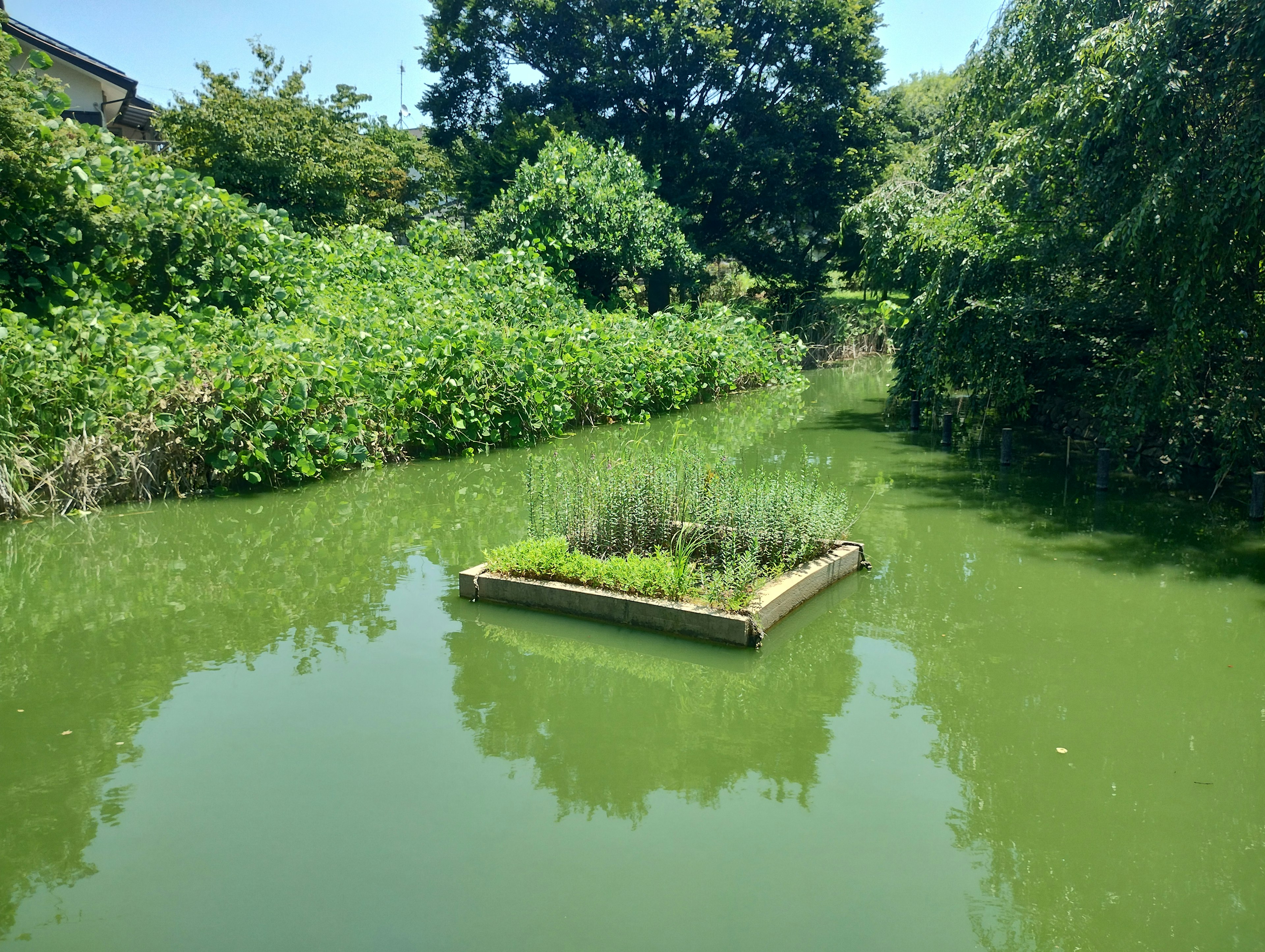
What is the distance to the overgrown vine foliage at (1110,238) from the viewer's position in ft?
33.7

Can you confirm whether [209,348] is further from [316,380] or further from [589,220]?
[589,220]

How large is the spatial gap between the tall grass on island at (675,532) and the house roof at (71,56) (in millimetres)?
24748

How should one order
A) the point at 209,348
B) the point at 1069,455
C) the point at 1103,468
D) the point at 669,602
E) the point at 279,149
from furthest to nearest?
the point at 279,149 < the point at 1069,455 < the point at 1103,468 < the point at 209,348 < the point at 669,602

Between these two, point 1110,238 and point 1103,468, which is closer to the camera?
point 1110,238

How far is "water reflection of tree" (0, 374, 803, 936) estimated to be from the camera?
16.5ft

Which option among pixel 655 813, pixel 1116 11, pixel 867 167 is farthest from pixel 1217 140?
pixel 867 167

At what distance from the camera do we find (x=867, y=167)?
3209cm

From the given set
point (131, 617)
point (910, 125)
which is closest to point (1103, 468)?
point (131, 617)

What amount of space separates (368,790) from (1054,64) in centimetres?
1393

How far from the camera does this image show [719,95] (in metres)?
32.1

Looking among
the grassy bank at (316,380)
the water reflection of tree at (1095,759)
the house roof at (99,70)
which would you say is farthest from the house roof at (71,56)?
the water reflection of tree at (1095,759)

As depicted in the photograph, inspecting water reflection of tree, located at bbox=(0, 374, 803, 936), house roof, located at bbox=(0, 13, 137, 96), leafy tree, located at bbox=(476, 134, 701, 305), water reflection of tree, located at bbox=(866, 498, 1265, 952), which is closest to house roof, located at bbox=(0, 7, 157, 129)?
house roof, located at bbox=(0, 13, 137, 96)

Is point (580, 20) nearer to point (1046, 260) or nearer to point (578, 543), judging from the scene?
point (1046, 260)

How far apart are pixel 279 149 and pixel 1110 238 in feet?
52.7
